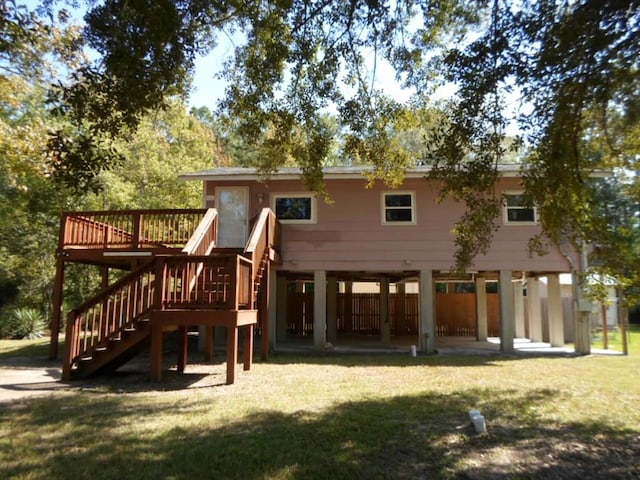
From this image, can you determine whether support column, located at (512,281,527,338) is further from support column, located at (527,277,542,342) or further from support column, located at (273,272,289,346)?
support column, located at (273,272,289,346)

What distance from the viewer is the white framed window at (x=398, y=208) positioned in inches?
525

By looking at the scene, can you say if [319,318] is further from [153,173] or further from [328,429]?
[153,173]

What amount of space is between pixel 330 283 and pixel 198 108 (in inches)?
1119

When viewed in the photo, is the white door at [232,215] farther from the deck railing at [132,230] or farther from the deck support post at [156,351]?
the deck support post at [156,351]

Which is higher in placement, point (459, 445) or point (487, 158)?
point (487, 158)

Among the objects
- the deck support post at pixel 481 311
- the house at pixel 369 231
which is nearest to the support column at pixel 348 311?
the deck support post at pixel 481 311

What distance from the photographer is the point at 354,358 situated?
11.8 m

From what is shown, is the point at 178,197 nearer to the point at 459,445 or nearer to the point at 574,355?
the point at 574,355

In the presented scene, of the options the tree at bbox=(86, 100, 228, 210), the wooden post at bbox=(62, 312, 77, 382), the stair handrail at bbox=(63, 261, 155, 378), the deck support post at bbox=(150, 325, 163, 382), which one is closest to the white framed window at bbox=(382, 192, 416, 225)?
the stair handrail at bbox=(63, 261, 155, 378)

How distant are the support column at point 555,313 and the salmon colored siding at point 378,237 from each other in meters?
1.56

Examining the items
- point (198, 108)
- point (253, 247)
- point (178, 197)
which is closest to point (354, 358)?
point (253, 247)

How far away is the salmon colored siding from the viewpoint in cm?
1296

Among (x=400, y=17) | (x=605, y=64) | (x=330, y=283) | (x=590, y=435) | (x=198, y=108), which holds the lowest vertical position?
(x=590, y=435)

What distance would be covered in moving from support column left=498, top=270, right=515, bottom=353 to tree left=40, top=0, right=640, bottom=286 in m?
6.64
